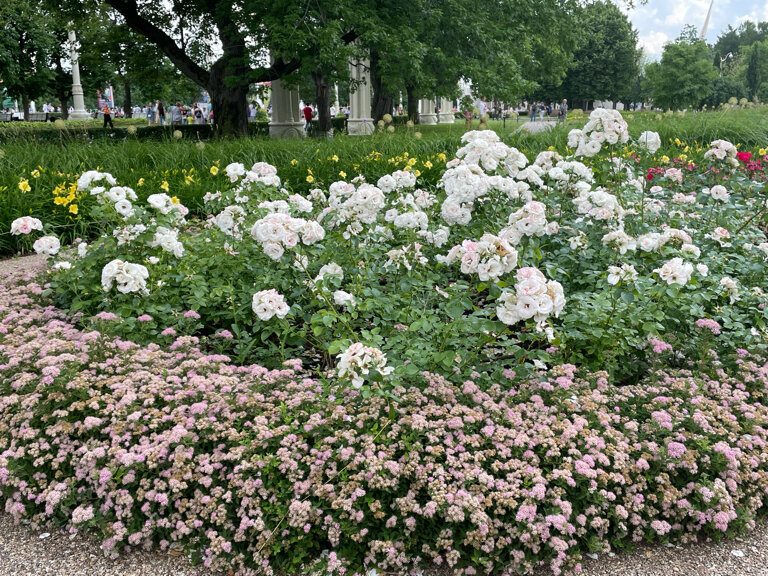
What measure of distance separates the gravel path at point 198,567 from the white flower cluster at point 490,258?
3.71ft

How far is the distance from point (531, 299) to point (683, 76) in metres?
38.8

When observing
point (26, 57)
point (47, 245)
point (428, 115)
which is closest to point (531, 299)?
point (47, 245)

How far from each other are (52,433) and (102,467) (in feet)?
0.93

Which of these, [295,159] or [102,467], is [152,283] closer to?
[102,467]

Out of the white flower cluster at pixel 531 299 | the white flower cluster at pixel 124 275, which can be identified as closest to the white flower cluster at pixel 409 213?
the white flower cluster at pixel 531 299

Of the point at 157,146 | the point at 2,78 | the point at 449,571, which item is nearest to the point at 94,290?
the point at 449,571

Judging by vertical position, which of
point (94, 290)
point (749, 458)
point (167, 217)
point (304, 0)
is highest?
point (304, 0)

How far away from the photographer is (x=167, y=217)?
13.0ft

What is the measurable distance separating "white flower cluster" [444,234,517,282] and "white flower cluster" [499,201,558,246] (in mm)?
405

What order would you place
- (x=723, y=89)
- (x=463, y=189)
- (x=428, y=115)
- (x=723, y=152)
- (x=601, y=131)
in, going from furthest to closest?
1. (x=723, y=89)
2. (x=428, y=115)
3. (x=723, y=152)
4. (x=601, y=131)
5. (x=463, y=189)

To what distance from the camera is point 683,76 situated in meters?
35.2

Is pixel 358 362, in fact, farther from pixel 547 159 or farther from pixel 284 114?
pixel 284 114

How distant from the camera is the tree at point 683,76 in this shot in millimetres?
35219

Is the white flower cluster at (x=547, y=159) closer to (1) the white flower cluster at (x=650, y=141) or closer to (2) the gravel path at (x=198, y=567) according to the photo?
(1) the white flower cluster at (x=650, y=141)
